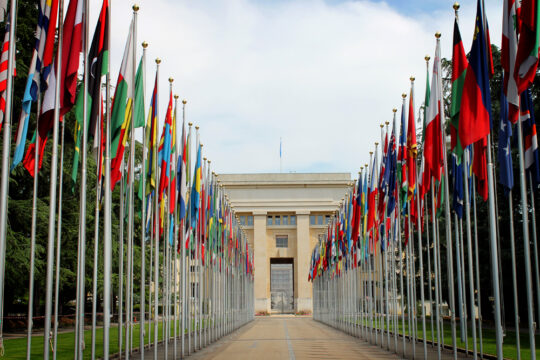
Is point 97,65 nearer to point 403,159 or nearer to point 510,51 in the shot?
point 510,51

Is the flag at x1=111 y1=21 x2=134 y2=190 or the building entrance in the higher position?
the flag at x1=111 y1=21 x2=134 y2=190

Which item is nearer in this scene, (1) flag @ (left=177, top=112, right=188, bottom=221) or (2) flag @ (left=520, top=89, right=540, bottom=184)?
(2) flag @ (left=520, top=89, right=540, bottom=184)

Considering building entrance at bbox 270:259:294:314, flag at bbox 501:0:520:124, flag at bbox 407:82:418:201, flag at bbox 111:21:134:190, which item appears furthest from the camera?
building entrance at bbox 270:259:294:314

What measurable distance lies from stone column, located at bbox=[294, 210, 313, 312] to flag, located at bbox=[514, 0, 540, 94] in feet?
253

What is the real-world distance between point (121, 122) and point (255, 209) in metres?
76.6

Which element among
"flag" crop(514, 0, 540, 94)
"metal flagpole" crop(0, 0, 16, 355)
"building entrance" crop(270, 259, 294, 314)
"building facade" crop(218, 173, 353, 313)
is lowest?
"building entrance" crop(270, 259, 294, 314)

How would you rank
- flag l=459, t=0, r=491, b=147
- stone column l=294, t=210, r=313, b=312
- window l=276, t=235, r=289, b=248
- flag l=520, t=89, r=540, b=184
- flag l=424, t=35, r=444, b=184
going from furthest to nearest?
window l=276, t=235, r=289, b=248 → stone column l=294, t=210, r=313, b=312 → flag l=424, t=35, r=444, b=184 → flag l=520, t=89, r=540, b=184 → flag l=459, t=0, r=491, b=147

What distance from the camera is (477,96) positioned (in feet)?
42.2

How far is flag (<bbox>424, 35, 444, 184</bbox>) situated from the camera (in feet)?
54.7

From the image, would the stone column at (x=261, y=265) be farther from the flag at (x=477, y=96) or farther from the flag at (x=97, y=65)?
the flag at (x=477, y=96)

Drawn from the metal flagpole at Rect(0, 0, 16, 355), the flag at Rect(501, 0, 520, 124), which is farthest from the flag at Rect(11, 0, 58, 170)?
the flag at Rect(501, 0, 520, 124)

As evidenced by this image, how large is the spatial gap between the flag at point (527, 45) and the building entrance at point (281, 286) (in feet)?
287

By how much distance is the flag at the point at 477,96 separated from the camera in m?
12.8

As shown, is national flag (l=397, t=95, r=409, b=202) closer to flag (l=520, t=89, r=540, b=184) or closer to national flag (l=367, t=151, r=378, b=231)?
national flag (l=367, t=151, r=378, b=231)
